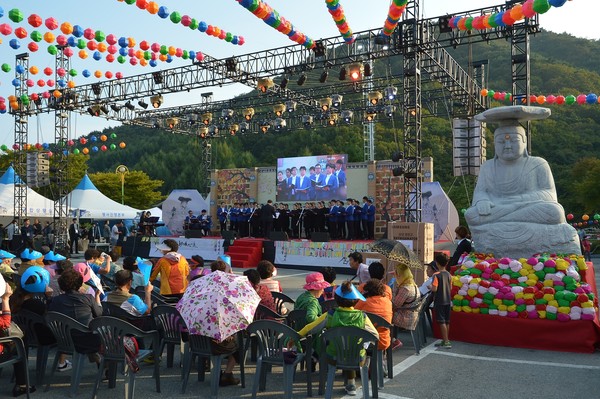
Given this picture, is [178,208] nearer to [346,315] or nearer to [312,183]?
[312,183]

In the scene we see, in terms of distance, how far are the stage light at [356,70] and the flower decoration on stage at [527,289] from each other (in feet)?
33.2

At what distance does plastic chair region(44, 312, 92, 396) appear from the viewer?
4707mm

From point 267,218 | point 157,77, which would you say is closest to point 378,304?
point 267,218

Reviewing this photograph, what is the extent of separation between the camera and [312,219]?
19.3 metres

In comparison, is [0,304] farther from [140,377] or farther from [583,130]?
[583,130]

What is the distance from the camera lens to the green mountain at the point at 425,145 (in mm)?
38969

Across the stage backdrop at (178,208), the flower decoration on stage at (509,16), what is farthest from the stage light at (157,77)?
the flower decoration on stage at (509,16)

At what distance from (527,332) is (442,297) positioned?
1.16m

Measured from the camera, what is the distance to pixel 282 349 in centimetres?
472

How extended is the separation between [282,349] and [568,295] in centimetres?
398

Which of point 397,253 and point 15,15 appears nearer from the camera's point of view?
point 397,253

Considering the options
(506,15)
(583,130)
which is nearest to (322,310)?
(506,15)

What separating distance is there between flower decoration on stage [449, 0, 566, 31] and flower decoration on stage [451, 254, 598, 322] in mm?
4847

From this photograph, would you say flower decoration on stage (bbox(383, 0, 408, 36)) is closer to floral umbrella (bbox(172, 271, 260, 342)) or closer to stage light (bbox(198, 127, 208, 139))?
floral umbrella (bbox(172, 271, 260, 342))
